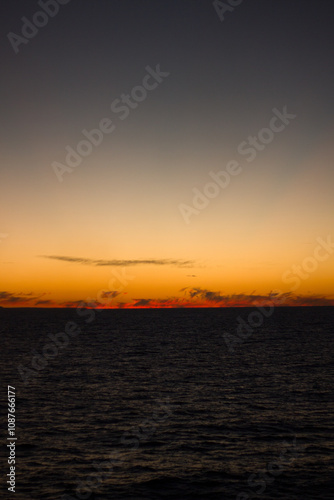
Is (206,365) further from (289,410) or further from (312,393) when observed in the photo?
(289,410)

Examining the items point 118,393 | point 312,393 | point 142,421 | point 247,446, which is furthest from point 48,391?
point 312,393

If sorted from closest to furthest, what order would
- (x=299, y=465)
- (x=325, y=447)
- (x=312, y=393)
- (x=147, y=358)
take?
(x=299, y=465) < (x=325, y=447) < (x=312, y=393) < (x=147, y=358)

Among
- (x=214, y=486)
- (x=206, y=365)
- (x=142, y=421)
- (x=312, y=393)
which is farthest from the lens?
(x=206, y=365)

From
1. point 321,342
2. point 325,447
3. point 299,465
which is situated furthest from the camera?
point 321,342

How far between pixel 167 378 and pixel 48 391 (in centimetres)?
1624

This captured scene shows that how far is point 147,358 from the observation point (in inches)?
3132

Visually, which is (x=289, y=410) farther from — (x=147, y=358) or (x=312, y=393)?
(x=147, y=358)

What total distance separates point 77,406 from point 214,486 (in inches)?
794

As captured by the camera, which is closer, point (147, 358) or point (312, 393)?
point (312, 393)

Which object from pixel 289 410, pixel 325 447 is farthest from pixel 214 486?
pixel 289 410

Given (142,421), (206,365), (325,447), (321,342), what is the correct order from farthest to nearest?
1. (321,342)
2. (206,365)
3. (142,421)
4. (325,447)

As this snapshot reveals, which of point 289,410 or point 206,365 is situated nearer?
point 289,410

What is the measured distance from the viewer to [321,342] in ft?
352

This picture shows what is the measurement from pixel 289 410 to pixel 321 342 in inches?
2843
